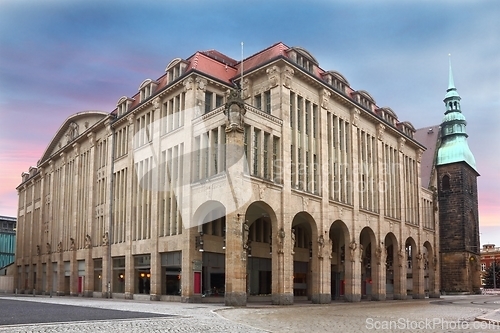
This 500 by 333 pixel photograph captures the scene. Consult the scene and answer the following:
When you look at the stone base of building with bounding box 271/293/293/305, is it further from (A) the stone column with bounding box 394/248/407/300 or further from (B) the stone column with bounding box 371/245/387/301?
(A) the stone column with bounding box 394/248/407/300

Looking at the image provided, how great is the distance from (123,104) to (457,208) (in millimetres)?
58384

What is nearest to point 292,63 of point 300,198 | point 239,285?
point 300,198

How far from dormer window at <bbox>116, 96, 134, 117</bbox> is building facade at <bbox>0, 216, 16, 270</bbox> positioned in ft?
251

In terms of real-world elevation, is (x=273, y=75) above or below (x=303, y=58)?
below

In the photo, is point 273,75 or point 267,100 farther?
point 267,100

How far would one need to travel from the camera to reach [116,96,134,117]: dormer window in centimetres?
5795

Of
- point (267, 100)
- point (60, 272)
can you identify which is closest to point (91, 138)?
Result: point (60, 272)

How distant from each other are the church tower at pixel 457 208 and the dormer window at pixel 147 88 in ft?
188

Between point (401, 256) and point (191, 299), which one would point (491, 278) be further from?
point (191, 299)

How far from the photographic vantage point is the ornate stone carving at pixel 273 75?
4500 centimetres

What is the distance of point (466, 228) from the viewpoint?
3492 inches

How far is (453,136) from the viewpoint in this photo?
93688 mm

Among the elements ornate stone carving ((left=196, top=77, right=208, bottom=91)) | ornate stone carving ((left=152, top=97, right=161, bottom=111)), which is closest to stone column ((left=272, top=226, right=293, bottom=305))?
ornate stone carving ((left=196, top=77, right=208, bottom=91))

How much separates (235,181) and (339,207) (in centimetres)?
1584
